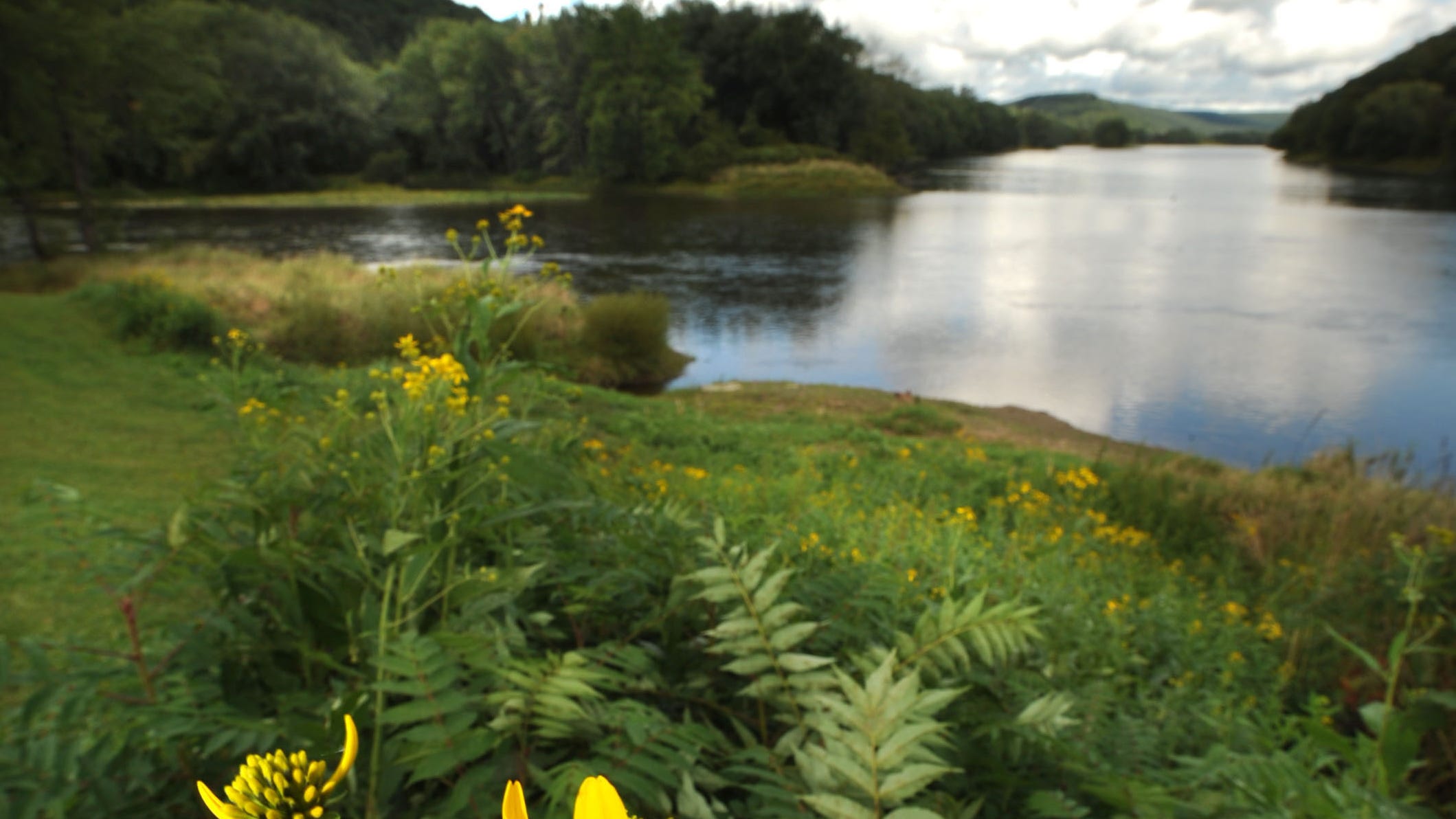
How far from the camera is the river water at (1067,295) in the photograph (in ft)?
49.9

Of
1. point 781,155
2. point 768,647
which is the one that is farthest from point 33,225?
point 781,155

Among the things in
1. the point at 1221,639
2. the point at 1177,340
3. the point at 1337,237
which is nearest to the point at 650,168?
the point at 1337,237

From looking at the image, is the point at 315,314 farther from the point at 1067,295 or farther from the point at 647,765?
the point at 1067,295

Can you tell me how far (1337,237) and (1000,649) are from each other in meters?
37.6

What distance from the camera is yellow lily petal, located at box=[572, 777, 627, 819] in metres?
0.24

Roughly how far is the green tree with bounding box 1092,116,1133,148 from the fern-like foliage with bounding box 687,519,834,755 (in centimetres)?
15742

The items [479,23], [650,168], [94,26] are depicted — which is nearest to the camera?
[94,26]

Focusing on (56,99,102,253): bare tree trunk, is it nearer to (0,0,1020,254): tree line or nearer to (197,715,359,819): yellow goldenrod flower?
(0,0,1020,254): tree line

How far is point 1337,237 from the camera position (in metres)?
31.4

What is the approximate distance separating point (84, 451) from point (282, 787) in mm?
6779

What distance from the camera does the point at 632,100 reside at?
161 ft

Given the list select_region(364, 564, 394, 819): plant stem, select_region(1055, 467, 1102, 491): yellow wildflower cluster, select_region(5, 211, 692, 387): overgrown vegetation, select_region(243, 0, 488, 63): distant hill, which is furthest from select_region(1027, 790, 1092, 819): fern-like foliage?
select_region(243, 0, 488, 63): distant hill

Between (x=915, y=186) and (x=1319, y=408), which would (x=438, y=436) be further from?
(x=915, y=186)

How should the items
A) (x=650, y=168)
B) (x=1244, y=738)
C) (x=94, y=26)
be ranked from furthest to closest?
(x=650, y=168) < (x=94, y=26) < (x=1244, y=738)
